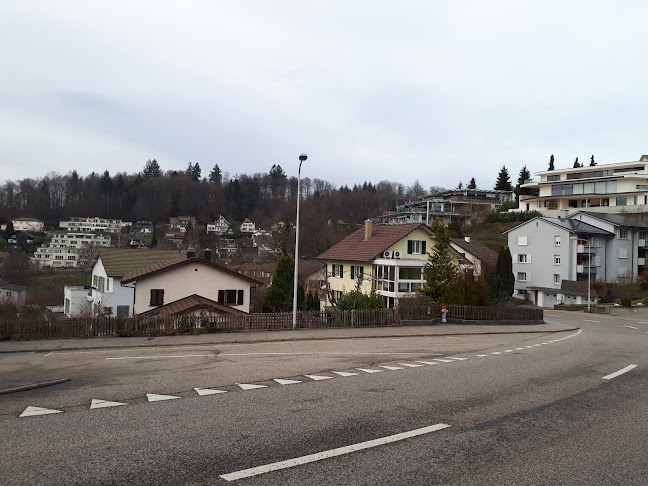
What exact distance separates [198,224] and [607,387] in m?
149

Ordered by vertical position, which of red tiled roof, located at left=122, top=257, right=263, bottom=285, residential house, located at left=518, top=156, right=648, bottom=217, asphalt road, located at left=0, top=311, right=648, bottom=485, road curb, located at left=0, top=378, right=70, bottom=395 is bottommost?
road curb, located at left=0, top=378, right=70, bottom=395

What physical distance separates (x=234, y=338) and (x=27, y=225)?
14354 centimetres

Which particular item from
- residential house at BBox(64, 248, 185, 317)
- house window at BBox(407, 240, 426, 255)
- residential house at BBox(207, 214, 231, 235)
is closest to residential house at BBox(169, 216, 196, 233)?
residential house at BBox(207, 214, 231, 235)

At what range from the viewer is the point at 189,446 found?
6.68 metres

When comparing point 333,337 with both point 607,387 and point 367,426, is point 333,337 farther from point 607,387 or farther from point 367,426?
point 367,426

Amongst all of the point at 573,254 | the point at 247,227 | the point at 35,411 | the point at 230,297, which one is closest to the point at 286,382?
the point at 35,411

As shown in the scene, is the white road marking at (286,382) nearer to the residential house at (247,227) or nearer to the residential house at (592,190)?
the residential house at (592,190)

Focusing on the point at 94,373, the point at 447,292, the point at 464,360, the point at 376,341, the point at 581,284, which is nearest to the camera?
the point at 94,373

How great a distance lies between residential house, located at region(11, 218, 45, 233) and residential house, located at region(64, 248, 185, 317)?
110733 millimetres

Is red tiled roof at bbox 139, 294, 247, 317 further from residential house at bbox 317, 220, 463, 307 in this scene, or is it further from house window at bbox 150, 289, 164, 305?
residential house at bbox 317, 220, 463, 307

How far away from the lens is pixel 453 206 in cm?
12000

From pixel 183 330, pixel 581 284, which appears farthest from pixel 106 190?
pixel 183 330

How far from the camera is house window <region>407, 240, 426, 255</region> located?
48031 mm

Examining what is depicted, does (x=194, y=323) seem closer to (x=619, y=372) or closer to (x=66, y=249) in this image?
(x=619, y=372)
